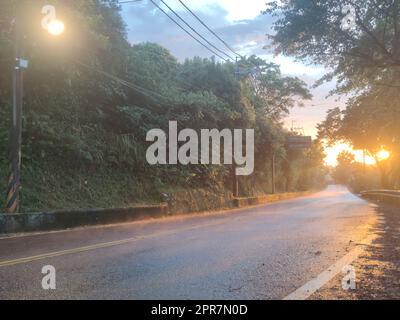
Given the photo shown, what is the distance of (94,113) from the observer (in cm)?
2397

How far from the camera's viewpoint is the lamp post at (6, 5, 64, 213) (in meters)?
14.6

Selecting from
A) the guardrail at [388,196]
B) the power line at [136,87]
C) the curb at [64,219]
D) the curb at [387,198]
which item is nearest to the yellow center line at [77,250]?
the curb at [64,219]

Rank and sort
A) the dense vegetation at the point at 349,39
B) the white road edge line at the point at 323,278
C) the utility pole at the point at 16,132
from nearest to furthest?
the white road edge line at the point at 323,278
the utility pole at the point at 16,132
the dense vegetation at the point at 349,39

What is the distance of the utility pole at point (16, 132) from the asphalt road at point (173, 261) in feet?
6.64

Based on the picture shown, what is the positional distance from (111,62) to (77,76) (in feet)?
12.9

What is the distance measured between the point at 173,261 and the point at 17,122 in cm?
871

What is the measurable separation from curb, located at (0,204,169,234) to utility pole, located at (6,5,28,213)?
719 mm

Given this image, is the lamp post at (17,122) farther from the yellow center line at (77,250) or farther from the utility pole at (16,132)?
Answer: the yellow center line at (77,250)

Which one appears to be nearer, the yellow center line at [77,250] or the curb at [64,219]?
the yellow center line at [77,250]

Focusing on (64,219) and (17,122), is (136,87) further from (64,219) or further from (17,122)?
(64,219)

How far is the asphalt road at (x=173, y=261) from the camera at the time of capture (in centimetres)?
630

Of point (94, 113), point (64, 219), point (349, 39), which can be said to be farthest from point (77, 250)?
point (94, 113)
